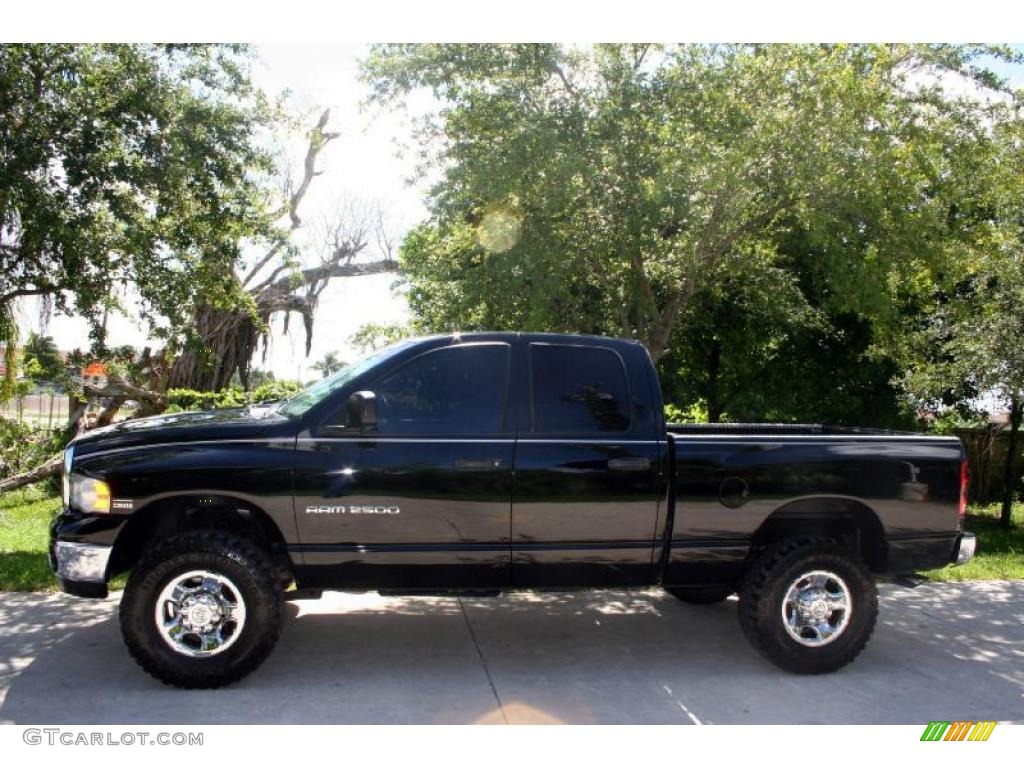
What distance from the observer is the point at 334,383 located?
551cm

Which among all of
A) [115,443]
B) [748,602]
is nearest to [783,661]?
[748,602]

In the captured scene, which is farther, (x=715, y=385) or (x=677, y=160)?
(x=715, y=385)

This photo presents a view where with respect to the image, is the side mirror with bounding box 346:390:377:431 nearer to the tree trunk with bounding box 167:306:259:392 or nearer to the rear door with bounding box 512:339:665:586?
the rear door with bounding box 512:339:665:586

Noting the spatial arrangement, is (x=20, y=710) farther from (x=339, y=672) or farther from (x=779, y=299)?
(x=779, y=299)

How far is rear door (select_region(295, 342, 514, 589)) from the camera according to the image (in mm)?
5105

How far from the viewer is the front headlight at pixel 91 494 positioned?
16.3ft

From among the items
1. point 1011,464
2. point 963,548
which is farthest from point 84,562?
point 1011,464

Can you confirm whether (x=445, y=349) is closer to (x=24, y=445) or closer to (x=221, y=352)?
(x=24, y=445)

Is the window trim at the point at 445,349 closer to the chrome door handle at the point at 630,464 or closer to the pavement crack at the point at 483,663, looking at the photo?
the chrome door handle at the point at 630,464

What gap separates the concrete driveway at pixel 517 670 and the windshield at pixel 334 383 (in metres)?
1.57

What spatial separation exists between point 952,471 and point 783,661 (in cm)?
165

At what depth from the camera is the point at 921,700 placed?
5113 mm

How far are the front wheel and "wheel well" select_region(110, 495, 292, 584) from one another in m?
2.86

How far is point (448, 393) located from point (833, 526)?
8.96ft
